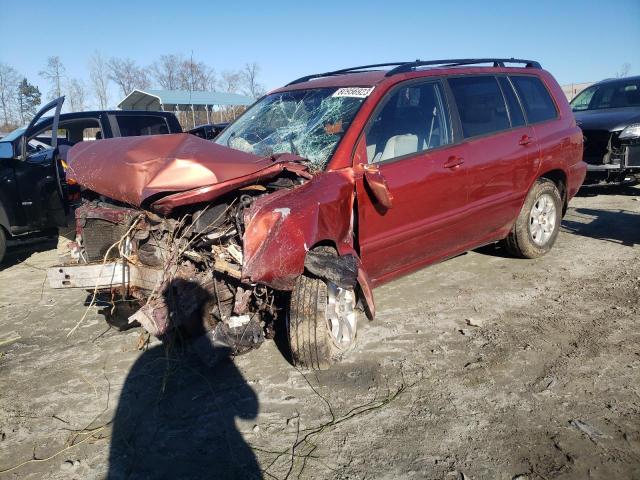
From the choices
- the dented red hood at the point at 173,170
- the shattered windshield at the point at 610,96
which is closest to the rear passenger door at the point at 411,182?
the dented red hood at the point at 173,170

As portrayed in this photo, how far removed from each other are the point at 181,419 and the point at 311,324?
94cm

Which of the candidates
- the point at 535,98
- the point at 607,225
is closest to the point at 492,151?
the point at 535,98

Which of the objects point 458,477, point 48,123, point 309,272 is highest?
point 48,123

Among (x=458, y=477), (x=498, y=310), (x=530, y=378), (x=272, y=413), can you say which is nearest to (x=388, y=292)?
(x=498, y=310)

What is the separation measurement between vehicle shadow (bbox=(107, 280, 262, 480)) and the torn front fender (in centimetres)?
75

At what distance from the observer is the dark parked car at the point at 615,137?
759 centimetres

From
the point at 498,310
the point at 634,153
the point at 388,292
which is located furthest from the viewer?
the point at 634,153

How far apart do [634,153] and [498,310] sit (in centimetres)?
478

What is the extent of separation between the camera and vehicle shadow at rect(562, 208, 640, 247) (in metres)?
5.96

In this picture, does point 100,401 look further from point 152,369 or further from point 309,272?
point 309,272

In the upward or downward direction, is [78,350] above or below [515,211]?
below

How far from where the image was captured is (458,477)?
2322 millimetres

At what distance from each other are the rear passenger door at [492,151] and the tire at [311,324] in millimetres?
1724

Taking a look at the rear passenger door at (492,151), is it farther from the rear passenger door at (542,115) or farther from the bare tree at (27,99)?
→ the bare tree at (27,99)
